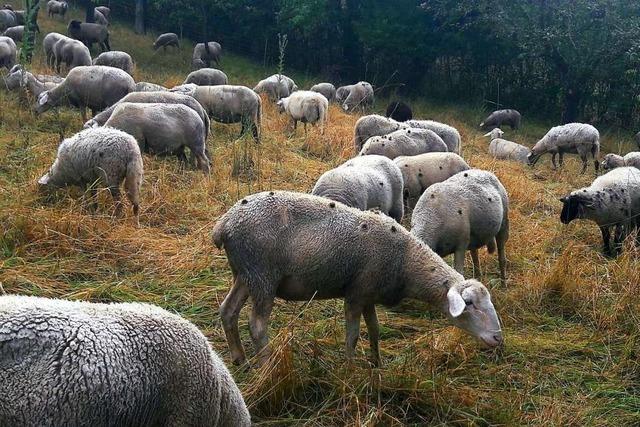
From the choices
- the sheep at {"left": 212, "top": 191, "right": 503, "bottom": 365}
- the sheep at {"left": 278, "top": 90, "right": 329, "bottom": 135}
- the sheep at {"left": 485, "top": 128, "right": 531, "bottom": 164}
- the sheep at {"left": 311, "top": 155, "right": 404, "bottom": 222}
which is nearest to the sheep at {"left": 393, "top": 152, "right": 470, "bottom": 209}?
the sheep at {"left": 311, "top": 155, "right": 404, "bottom": 222}

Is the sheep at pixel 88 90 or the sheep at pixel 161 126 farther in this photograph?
the sheep at pixel 88 90

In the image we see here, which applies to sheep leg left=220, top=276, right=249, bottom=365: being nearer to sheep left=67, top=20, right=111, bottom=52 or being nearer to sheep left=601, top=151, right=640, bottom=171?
sheep left=601, top=151, right=640, bottom=171

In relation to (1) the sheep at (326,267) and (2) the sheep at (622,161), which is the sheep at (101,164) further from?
(2) the sheep at (622,161)

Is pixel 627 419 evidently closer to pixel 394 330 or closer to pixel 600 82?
pixel 394 330

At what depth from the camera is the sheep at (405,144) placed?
9203 millimetres

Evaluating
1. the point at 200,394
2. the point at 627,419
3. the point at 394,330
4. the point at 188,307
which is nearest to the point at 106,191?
the point at 188,307

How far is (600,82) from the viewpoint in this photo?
906 inches

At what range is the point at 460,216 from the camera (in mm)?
6164

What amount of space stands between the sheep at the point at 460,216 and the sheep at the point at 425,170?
113 centimetres

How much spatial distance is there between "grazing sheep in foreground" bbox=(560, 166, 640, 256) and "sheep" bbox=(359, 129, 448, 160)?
2068mm

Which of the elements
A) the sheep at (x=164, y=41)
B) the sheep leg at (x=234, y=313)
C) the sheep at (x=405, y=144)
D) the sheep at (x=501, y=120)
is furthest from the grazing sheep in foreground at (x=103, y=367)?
the sheep at (x=164, y=41)

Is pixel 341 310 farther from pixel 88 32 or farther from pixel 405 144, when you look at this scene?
pixel 88 32

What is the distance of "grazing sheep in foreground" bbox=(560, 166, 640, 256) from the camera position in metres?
8.20

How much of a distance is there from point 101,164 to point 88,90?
4.99m
